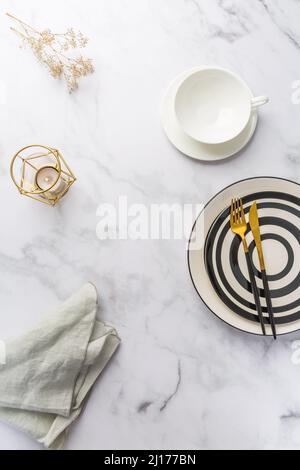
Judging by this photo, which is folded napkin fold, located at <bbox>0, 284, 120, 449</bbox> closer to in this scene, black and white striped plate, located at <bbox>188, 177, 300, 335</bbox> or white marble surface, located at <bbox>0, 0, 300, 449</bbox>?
white marble surface, located at <bbox>0, 0, 300, 449</bbox>

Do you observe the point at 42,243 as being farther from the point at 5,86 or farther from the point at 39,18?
the point at 39,18

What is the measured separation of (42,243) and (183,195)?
304mm

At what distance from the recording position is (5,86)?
101cm

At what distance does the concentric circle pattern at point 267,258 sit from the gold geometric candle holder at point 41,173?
31 centimetres

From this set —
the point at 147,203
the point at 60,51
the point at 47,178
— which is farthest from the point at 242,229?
the point at 60,51

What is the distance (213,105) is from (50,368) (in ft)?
1.99

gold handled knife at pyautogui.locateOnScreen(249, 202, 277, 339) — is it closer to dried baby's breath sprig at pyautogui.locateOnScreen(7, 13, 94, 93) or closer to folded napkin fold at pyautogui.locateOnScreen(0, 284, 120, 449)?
folded napkin fold at pyautogui.locateOnScreen(0, 284, 120, 449)

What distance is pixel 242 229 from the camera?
96 centimetres

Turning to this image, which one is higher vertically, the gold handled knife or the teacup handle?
the teacup handle

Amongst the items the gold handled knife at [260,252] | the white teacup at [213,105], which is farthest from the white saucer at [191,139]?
the gold handled knife at [260,252]

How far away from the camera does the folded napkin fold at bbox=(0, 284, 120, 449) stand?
37.7 inches

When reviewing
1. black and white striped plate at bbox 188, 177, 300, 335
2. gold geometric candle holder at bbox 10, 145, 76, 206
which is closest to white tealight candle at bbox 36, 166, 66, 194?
gold geometric candle holder at bbox 10, 145, 76, 206

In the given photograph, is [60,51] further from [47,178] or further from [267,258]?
[267,258]

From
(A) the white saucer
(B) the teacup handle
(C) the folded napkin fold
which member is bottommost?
(C) the folded napkin fold
